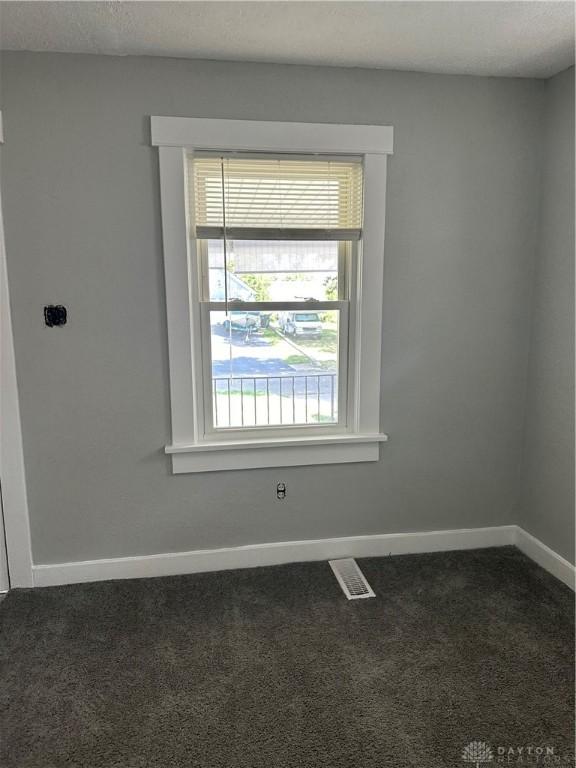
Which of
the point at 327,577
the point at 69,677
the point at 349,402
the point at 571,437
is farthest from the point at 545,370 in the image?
the point at 69,677

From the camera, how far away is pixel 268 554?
8.92 ft

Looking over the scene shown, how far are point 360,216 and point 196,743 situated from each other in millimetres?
2257

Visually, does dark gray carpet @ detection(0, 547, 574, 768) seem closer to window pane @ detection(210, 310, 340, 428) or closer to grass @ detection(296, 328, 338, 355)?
window pane @ detection(210, 310, 340, 428)

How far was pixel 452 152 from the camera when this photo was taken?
8.30 feet

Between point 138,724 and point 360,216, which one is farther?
point 360,216

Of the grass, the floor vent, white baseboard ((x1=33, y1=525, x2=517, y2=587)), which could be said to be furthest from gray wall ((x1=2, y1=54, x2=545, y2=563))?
the grass

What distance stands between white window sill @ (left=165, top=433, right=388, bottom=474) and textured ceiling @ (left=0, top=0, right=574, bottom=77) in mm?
1766

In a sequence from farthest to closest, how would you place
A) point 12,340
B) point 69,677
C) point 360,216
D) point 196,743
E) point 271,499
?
point 271,499 → point 360,216 → point 12,340 → point 69,677 → point 196,743

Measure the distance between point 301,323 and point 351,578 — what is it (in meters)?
1.32

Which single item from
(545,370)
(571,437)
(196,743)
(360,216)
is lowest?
(196,743)

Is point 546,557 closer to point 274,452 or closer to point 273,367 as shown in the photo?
point 274,452

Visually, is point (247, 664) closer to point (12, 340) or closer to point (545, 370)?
point (12, 340)
